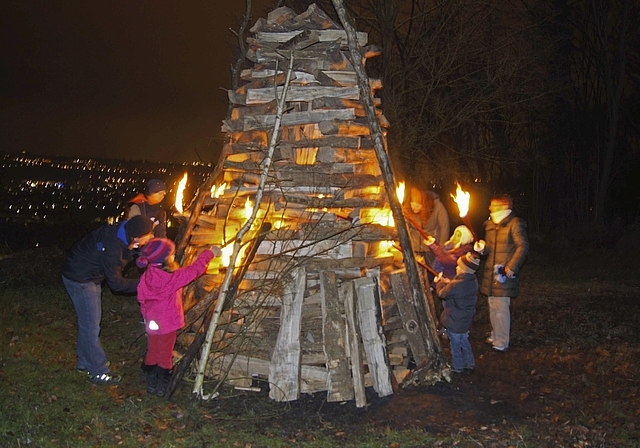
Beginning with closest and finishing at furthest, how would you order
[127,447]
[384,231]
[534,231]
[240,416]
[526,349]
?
[127,447] → [240,416] → [384,231] → [526,349] → [534,231]

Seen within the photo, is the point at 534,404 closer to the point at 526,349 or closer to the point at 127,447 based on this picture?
the point at 526,349

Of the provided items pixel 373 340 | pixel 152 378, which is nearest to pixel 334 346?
pixel 373 340

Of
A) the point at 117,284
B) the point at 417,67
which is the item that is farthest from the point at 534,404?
the point at 417,67

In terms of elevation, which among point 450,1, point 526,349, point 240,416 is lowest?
point 526,349

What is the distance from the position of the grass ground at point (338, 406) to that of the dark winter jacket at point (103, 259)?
1.12 meters

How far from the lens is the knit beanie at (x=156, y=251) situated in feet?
20.2

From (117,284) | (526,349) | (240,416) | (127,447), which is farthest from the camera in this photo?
(526,349)

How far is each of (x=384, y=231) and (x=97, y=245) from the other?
10.4 ft

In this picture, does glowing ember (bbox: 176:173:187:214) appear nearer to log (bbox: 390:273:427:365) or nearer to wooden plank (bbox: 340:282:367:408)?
wooden plank (bbox: 340:282:367:408)

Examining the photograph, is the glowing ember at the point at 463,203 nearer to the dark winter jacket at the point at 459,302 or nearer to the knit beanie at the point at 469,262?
the knit beanie at the point at 469,262

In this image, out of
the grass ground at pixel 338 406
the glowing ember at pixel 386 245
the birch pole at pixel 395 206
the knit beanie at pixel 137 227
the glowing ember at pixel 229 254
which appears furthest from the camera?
the glowing ember at pixel 386 245

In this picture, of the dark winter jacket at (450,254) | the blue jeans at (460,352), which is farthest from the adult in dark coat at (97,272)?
the blue jeans at (460,352)

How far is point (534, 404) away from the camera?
6484mm

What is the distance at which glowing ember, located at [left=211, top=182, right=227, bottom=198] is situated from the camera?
8.16m
